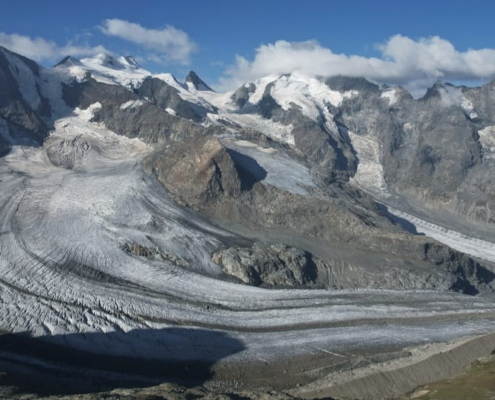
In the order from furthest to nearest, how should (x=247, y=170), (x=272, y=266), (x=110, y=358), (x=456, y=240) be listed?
(x=456, y=240)
(x=247, y=170)
(x=272, y=266)
(x=110, y=358)

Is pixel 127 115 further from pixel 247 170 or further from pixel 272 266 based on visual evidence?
pixel 272 266

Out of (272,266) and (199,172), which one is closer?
(272,266)

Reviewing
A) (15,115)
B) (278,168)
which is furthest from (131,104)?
(278,168)

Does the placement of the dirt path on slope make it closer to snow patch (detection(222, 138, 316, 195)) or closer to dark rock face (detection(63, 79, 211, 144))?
snow patch (detection(222, 138, 316, 195))

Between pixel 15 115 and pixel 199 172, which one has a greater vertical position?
pixel 15 115

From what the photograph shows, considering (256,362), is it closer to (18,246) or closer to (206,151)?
(18,246)

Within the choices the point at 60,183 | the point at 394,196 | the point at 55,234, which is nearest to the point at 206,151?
the point at 60,183

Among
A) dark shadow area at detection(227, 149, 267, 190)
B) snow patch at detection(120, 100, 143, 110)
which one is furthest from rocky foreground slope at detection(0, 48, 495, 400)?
snow patch at detection(120, 100, 143, 110)

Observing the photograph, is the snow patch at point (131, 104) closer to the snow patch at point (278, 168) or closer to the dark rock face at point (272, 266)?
the snow patch at point (278, 168)
